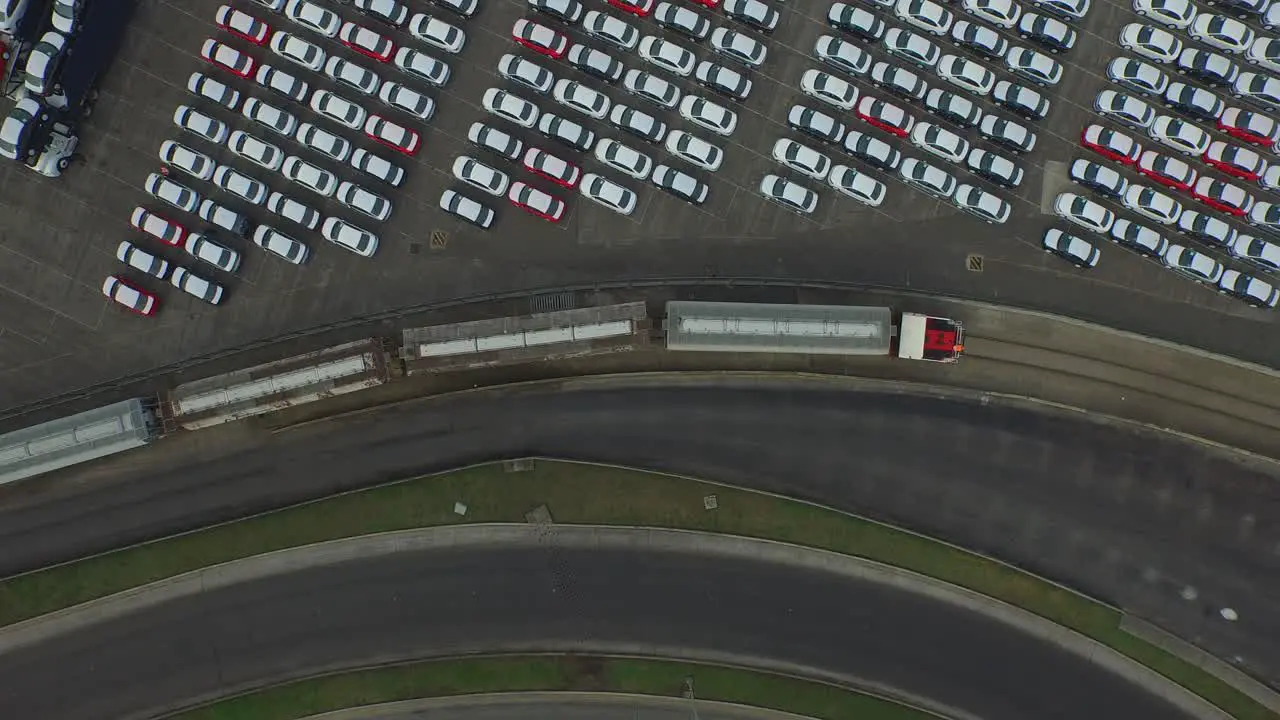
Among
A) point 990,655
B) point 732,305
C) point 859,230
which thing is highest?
point 859,230

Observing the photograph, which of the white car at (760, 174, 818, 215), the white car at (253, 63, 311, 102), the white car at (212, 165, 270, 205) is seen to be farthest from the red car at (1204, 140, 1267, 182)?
the white car at (212, 165, 270, 205)

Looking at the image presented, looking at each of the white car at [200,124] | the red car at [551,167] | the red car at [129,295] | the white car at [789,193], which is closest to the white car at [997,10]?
the white car at [789,193]

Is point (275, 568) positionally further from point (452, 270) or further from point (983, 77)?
point (983, 77)

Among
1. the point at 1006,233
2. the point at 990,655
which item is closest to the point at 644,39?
the point at 1006,233

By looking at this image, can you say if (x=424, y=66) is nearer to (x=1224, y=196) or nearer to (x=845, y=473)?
(x=845, y=473)

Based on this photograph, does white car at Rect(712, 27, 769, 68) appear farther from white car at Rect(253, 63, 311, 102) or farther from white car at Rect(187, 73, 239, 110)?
white car at Rect(187, 73, 239, 110)

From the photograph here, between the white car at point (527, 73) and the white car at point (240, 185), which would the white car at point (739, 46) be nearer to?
the white car at point (527, 73)

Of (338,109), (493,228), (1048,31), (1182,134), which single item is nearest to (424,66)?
(338,109)
